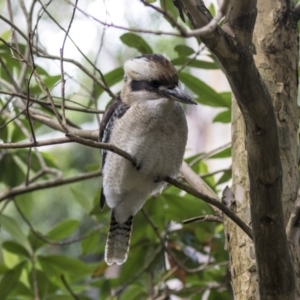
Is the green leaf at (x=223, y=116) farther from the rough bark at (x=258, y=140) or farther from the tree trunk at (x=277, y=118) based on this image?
the rough bark at (x=258, y=140)

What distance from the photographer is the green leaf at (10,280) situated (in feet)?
8.17

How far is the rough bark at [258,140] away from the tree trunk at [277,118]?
0.28m

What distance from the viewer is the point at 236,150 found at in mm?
1882

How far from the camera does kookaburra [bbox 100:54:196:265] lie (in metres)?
2.12

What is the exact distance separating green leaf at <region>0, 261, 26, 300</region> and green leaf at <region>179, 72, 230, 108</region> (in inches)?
35.7

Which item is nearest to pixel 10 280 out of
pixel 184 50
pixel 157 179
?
pixel 157 179

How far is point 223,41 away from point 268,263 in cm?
Answer: 51

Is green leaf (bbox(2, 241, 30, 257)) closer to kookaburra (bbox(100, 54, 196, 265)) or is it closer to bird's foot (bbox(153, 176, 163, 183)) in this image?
kookaburra (bbox(100, 54, 196, 265))

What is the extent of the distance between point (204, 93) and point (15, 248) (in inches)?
35.3

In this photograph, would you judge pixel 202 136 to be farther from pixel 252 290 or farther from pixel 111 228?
pixel 252 290

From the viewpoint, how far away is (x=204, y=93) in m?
2.37

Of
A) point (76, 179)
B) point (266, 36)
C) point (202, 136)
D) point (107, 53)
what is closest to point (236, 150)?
point (266, 36)

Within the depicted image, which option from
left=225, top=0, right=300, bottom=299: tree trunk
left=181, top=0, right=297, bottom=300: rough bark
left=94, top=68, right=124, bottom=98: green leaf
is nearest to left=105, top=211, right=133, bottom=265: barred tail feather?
left=94, top=68, right=124, bottom=98: green leaf

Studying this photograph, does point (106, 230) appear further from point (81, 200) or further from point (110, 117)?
point (110, 117)
